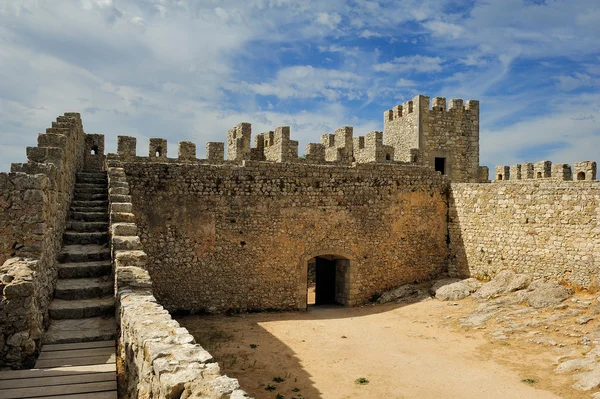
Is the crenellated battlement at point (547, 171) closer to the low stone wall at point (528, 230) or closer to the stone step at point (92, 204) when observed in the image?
the low stone wall at point (528, 230)

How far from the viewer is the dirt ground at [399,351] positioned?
8766mm

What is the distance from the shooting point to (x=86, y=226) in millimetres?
8945

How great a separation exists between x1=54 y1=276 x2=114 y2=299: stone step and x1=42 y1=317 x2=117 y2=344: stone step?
0.58 m

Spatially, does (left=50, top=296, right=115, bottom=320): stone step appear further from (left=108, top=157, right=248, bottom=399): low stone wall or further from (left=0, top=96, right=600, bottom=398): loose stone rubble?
(left=0, top=96, right=600, bottom=398): loose stone rubble

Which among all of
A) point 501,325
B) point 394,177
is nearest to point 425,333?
point 501,325

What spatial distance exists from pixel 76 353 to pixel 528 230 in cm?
1330

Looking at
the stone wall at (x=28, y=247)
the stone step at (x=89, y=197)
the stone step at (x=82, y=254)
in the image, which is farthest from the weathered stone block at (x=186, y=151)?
the stone step at (x=82, y=254)

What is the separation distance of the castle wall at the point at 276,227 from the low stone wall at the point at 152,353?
6.17 metres

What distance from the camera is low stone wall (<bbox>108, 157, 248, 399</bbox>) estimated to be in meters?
3.29

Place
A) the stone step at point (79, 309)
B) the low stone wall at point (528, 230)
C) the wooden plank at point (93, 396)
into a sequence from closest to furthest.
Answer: the wooden plank at point (93, 396), the stone step at point (79, 309), the low stone wall at point (528, 230)

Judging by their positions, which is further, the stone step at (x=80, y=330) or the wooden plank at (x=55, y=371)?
the stone step at (x=80, y=330)

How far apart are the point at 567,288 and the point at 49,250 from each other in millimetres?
13147

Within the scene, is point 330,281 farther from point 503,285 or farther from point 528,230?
point 528,230

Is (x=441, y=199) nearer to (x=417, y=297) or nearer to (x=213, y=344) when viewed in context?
(x=417, y=297)
